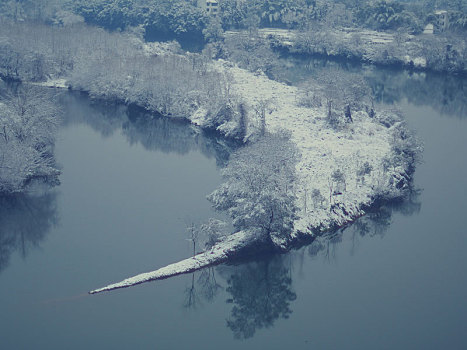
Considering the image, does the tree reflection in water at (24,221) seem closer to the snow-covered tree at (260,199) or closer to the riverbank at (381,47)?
the snow-covered tree at (260,199)

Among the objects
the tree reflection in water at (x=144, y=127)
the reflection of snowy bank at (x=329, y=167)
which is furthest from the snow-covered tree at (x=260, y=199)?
the tree reflection in water at (x=144, y=127)

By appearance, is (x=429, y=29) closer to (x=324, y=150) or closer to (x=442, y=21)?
(x=442, y=21)

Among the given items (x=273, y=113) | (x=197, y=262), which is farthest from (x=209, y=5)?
(x=197, y=262)

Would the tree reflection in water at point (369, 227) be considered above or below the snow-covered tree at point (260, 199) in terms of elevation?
below

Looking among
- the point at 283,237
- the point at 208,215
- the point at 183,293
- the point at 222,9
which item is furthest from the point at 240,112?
the point at 222,9

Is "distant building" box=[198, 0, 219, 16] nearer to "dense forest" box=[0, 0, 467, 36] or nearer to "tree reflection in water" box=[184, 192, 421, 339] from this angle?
"dense forest" box=[0, 0, 467, 36]

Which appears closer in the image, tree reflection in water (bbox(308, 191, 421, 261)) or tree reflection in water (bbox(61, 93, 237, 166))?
tree reflection in water (bbox(308, 191, 421, 261))

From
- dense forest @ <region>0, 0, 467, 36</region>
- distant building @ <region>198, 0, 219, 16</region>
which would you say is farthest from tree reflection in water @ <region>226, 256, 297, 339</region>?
distant building @ <region>198, 0, 219, 16</region>
